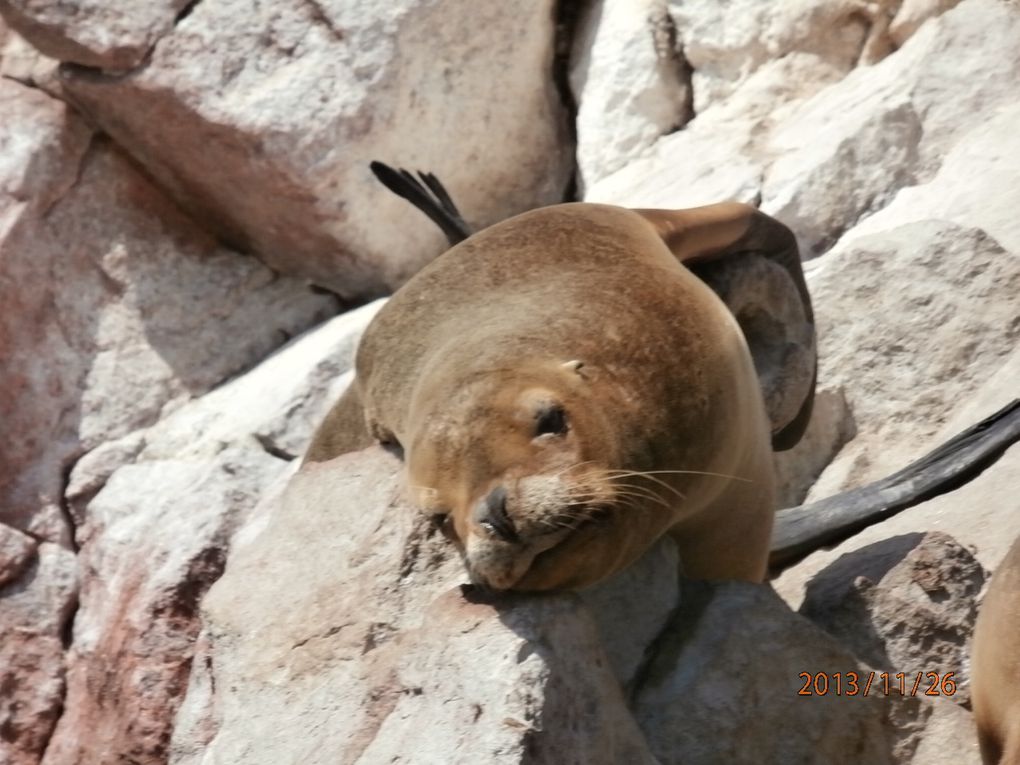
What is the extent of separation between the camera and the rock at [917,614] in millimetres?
3359

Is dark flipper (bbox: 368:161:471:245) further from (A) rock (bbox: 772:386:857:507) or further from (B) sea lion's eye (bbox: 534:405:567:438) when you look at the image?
(B) sea lion's eye (bbox: 534:405:567:438)

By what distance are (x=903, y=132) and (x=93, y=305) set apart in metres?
2.93

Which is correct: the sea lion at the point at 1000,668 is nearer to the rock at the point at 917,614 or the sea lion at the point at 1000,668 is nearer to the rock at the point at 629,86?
the rock at the point at 917,614

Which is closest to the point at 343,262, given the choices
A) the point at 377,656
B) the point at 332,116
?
the point at 332,116

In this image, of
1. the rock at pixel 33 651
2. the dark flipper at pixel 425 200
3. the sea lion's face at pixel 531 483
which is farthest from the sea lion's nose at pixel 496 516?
the rock at pixel 33 651

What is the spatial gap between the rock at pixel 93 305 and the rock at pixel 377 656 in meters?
2.11

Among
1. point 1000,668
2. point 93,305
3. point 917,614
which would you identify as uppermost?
point 1000,668

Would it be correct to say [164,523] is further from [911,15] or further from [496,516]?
[911,15]

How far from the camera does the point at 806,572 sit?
396 cm

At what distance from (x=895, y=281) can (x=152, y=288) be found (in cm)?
273

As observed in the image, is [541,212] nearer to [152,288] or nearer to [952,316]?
[952,316]

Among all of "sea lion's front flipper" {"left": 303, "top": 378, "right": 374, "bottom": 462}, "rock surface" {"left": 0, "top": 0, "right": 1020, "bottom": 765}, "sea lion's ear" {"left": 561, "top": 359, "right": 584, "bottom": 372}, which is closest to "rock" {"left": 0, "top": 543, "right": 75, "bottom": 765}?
"rock surface" {"left": 0, "top": 0, "right": 1020, "bottom": 765}

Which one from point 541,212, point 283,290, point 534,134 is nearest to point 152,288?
point 283,290

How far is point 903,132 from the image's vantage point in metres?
5.12
